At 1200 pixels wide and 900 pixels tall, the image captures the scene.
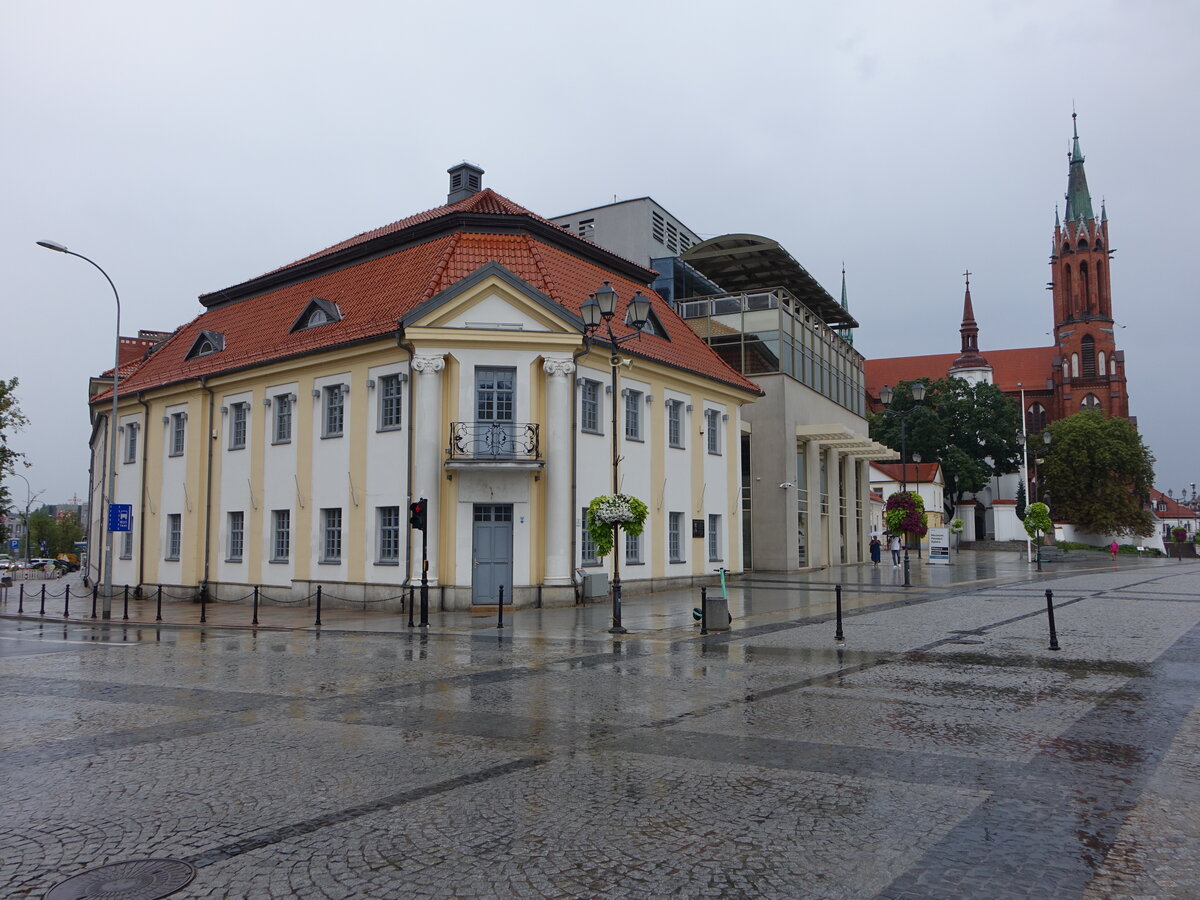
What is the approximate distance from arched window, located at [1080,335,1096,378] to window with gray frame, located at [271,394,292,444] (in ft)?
316

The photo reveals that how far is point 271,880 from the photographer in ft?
15.6

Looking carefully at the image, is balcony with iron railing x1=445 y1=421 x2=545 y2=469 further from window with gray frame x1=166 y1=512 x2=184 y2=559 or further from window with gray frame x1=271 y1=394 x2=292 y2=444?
window with gray frame x1=166 y1=512 x2=184 y2=559

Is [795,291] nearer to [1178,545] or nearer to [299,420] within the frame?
[299,420]

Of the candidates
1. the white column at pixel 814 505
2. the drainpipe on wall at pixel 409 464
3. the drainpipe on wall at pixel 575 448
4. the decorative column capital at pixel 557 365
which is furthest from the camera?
the white column at pixel 814 505

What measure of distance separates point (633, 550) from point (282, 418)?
1159cm

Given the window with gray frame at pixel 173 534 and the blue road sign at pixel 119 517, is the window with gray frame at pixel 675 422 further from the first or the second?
the window with gray frame at pixel 173 534

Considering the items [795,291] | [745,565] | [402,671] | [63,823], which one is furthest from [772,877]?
[795,291]

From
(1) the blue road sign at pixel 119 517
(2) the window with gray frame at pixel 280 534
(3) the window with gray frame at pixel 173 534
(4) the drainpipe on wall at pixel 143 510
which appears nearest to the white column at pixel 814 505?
(2) the window with gray frame at pixel 280 534

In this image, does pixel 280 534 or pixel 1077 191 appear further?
pixel 1077 191

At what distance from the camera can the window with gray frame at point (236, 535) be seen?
28.8 metres

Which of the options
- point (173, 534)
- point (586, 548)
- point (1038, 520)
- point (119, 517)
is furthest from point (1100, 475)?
point (119, 517)

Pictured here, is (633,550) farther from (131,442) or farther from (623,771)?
(131,442)

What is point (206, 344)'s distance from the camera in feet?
104

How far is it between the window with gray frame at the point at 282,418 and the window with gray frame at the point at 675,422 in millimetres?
11942
